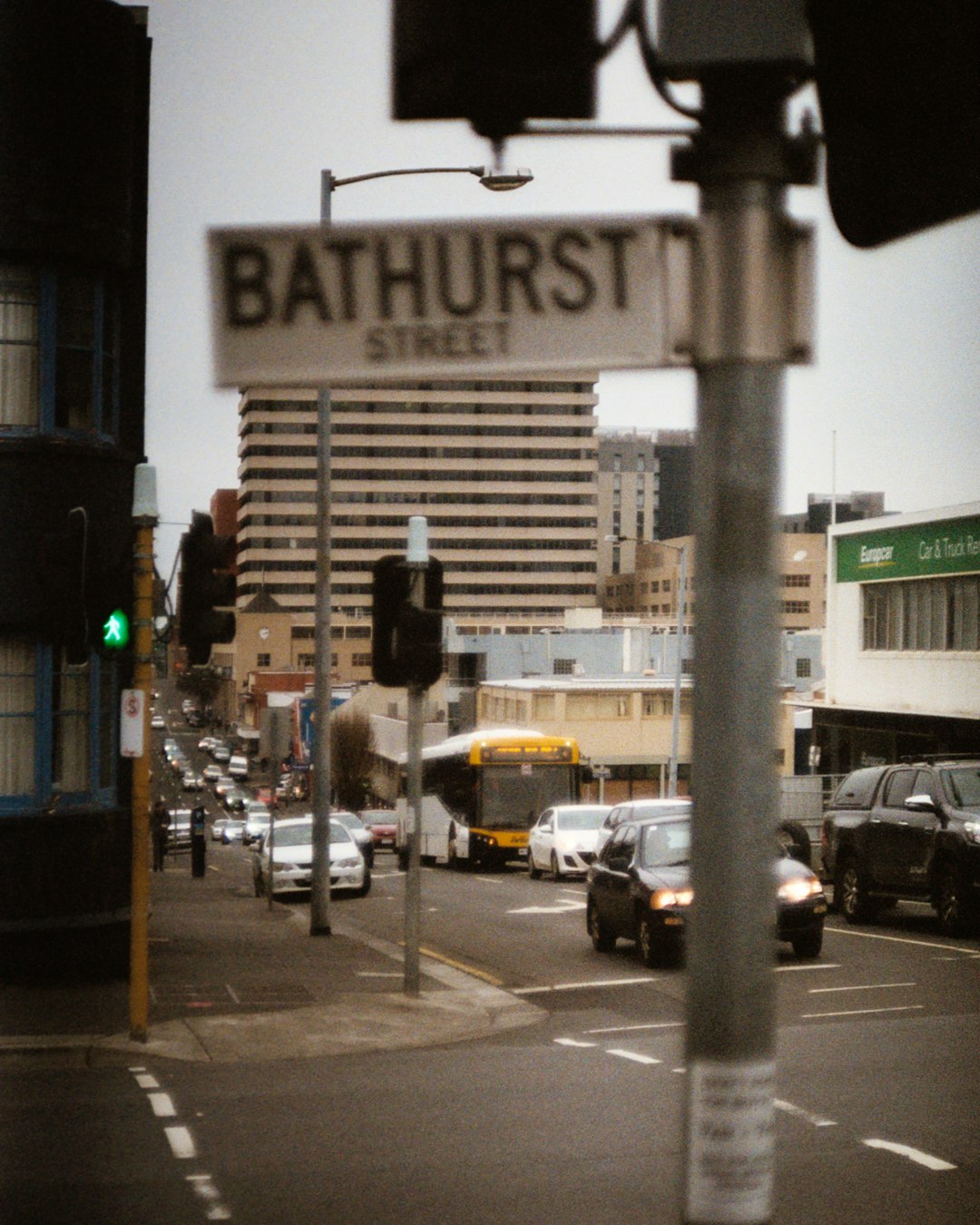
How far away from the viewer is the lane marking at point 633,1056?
37.8 feet

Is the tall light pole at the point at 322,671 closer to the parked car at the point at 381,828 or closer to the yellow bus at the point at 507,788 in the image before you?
the yellow bus at the point at 507,788

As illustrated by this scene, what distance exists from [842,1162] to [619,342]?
6.36 meters

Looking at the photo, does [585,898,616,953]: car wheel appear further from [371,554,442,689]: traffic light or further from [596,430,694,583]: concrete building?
[596,430,694,583]: concrete building

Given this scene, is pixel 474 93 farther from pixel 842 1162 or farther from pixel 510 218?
pixel 842 1162

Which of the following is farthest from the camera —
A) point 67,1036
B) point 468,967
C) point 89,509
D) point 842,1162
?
point 468,967

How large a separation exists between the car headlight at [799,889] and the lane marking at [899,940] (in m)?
1.79

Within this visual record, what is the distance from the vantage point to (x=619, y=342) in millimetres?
2760

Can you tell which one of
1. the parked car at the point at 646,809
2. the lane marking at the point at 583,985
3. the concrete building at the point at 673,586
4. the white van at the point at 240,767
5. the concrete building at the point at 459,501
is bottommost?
the white van at the point at 240,767

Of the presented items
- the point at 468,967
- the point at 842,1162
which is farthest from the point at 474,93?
the point at 468,967

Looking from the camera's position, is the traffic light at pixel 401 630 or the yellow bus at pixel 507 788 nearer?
the traffic light at pixel 401 630

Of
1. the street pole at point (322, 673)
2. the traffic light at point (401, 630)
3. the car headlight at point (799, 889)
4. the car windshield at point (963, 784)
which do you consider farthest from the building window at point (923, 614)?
the traffic light at point (401, 630)

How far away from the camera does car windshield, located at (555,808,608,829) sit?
33469 mm

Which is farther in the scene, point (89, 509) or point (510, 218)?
point (89, 509)

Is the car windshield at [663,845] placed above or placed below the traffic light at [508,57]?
below
